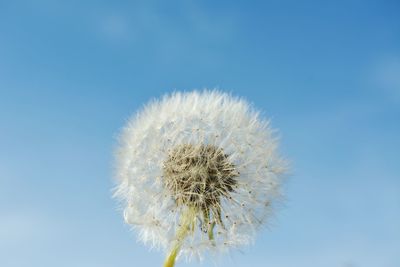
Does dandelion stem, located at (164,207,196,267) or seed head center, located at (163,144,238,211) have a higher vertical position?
seed head center, located at (163,144,238,211)

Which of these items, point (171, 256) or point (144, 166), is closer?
point (171, 256)

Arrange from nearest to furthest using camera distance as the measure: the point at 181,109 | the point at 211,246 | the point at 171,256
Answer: the point at 171,256
the point at 211,246
the point at 181,109

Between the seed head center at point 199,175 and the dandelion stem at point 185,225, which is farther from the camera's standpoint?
the seed head center at point 199,175

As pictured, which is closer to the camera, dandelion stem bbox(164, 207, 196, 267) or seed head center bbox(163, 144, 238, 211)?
dandelion stem bbox(164, 207, 196, 267)

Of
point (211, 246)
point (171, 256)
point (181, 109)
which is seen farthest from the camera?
point (181, 109)

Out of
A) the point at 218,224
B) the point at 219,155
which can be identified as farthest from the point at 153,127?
the point at 218,224

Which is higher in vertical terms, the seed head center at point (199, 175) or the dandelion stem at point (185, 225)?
the seed head center at point (199, 175)

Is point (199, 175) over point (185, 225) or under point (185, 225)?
over

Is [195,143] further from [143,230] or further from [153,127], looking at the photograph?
[143,230]
